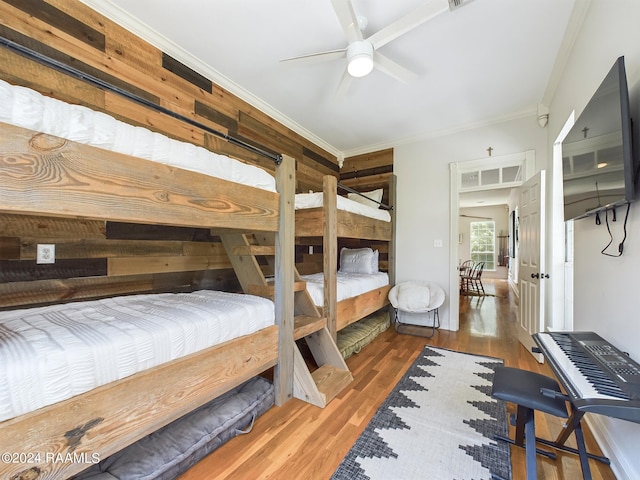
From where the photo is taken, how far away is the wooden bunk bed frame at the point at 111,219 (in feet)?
2.77

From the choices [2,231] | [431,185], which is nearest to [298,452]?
[2,231]

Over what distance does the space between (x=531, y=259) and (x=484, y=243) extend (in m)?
7.62

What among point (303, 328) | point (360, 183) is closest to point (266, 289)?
point (303, 328)

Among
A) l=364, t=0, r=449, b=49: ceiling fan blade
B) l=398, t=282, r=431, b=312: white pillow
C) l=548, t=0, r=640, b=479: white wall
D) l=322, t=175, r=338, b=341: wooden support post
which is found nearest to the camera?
l=548, t=0, r=640, b=479: white wall

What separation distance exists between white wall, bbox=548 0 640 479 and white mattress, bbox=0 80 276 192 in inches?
79.8

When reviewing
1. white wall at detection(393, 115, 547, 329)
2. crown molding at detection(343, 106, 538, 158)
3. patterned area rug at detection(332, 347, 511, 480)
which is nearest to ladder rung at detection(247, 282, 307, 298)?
patterned area rug at detection(332, 347, 511, 480)

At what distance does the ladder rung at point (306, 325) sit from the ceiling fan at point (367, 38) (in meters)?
1.93

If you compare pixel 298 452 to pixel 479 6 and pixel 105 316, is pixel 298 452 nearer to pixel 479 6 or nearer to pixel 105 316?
pixel 105 316

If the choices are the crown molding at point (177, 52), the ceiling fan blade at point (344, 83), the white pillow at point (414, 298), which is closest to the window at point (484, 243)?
the white pillow at point (414, 298)

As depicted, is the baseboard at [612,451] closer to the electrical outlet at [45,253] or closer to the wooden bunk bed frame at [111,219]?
the wooden bunk bed frame at [111,219]

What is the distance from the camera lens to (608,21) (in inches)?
61.1

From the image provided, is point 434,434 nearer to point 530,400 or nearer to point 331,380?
point 530,400

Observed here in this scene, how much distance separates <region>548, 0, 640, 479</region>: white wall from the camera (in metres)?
1.26

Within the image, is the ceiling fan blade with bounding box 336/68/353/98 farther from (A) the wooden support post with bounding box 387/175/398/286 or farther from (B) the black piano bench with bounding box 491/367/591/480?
(B) the black piano bench with bounding box 491/367/591/480
